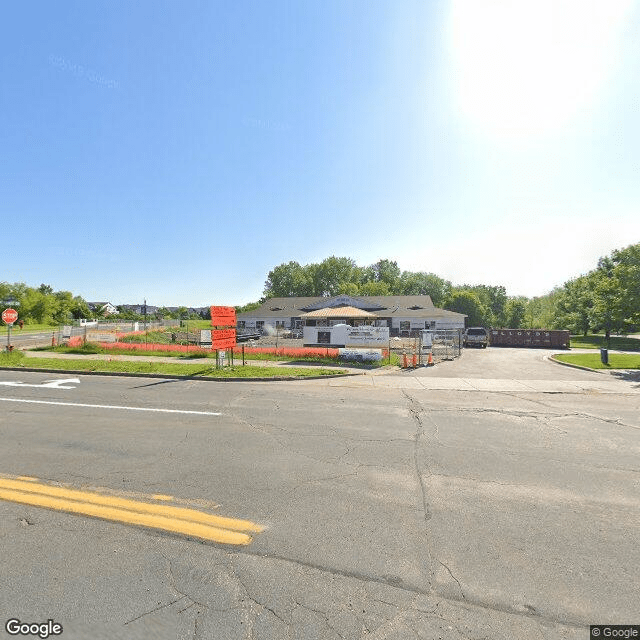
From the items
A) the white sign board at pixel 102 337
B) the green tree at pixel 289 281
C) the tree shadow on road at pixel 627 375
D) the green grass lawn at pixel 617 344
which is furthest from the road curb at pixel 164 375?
the green tree at pixel 289 281

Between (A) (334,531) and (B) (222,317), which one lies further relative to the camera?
(B) (222,317)

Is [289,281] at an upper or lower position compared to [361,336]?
upper

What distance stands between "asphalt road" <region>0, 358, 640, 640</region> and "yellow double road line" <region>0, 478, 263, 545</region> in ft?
0.34

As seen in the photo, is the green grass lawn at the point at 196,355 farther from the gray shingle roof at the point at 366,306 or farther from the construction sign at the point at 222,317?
the gray shingle roof at the point at 366,306

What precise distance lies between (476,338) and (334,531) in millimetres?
32193

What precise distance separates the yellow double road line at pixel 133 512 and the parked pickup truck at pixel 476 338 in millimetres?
→ 32475

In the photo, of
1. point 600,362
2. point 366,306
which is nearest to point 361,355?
point 600,362

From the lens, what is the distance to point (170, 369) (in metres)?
15.7

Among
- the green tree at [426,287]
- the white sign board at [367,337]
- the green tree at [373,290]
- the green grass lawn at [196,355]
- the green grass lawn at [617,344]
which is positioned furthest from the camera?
the green tree at [426,287]

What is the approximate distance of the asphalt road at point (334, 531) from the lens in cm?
260

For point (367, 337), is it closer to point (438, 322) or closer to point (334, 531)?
point (334, 531)

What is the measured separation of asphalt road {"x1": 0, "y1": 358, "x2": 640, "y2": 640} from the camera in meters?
2.60

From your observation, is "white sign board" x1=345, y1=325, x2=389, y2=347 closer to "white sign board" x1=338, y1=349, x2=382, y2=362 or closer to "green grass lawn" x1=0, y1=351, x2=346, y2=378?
"white sign board" x1=338, y1=349, x2=382, y2=362

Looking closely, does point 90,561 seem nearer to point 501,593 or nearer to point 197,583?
point 197,583
